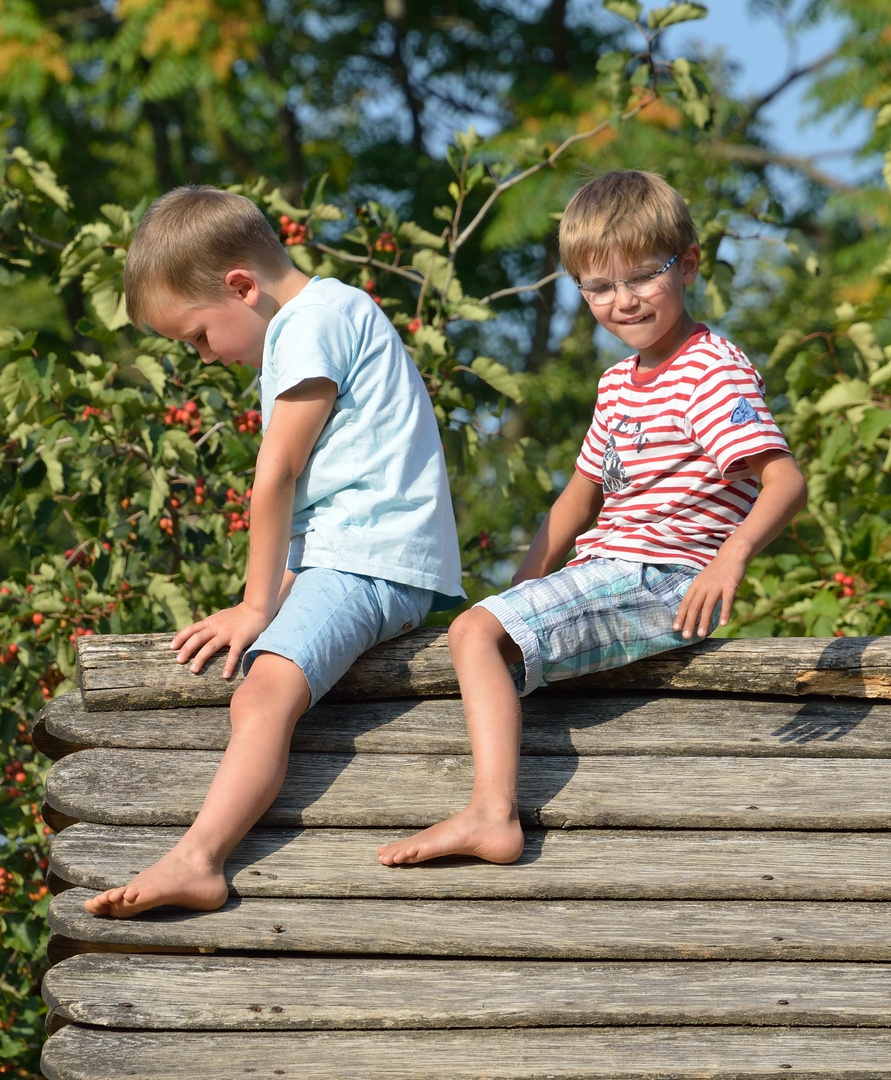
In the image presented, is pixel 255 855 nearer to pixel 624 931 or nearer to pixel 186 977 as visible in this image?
pixel 186 977

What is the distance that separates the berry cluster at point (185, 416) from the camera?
3.71 meters

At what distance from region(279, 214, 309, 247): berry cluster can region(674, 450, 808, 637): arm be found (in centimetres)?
204

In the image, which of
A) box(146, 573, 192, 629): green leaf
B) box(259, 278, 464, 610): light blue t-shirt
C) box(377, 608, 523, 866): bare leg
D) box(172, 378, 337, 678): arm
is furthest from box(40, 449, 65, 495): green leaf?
box(377, 608, 523, 866): bare leg

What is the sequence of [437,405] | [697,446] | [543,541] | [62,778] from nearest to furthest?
[62,778] → [697,446] → [543,541] → [437,405]

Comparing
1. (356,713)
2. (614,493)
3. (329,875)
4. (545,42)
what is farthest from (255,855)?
(545,42)

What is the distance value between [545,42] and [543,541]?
36.2 ft

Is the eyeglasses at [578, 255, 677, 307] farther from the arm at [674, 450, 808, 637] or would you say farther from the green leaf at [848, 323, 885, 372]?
the green leaf at [848, 323, 885, 372]

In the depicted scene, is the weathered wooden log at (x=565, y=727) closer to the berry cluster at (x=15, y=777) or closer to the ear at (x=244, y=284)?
the ear at (x=244, y=284)

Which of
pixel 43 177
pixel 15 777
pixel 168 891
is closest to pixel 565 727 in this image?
pixel 168 891

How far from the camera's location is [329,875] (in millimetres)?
2082

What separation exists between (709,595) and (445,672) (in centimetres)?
60

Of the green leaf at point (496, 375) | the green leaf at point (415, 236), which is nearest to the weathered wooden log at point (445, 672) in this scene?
the green leaf at point (496, 375)

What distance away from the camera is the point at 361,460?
2.60m

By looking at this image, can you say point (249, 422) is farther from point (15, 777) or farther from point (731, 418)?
point (731, 418)
